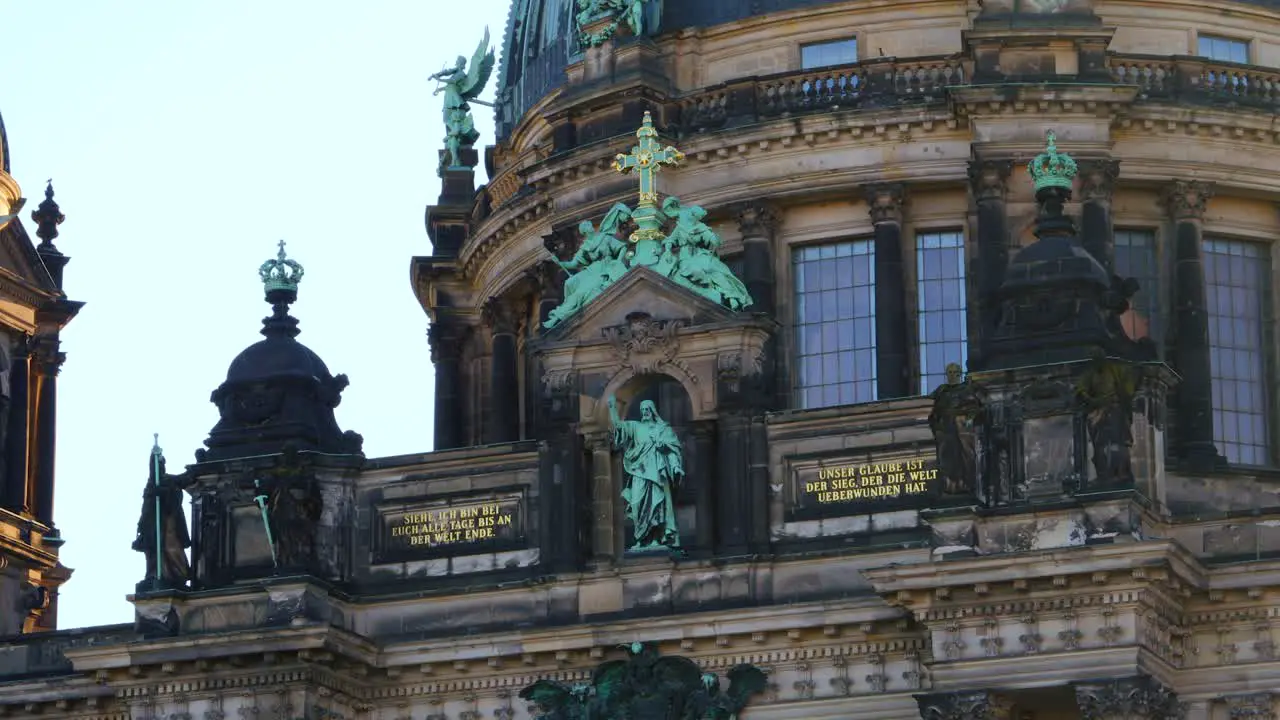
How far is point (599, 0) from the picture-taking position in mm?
59719

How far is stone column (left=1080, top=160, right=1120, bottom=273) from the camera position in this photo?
5641cm

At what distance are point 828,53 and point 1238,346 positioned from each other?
754 centimetres


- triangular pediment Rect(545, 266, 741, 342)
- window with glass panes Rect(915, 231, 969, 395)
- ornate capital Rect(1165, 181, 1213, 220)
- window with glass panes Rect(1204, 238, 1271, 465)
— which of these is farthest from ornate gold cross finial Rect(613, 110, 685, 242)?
window with glass panes Rect(1204, 238, 1271, 465)

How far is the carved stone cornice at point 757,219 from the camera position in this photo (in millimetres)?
57844

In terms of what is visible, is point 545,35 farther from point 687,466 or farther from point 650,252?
point 687,466

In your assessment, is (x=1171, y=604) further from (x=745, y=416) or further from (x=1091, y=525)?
(x=745, y=416)

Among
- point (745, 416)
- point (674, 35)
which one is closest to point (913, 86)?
point (674, 35)

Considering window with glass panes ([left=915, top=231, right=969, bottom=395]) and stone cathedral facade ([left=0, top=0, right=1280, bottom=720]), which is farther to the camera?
window with glass panes ([left=915, top=231, right=969, bottom=395])

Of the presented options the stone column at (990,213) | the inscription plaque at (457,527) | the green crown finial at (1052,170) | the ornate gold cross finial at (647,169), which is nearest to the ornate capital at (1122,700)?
the green crown finial at (1052,170)

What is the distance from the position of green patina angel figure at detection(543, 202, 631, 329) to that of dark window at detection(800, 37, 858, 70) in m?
6.53

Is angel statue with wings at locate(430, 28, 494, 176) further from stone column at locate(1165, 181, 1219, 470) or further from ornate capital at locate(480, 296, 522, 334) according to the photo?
stone column at locate(1165, 181, 1219, 470)

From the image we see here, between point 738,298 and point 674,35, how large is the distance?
9130 millimetres

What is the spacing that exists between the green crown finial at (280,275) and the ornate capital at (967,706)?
39.2ft

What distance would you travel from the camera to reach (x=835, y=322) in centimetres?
5788
